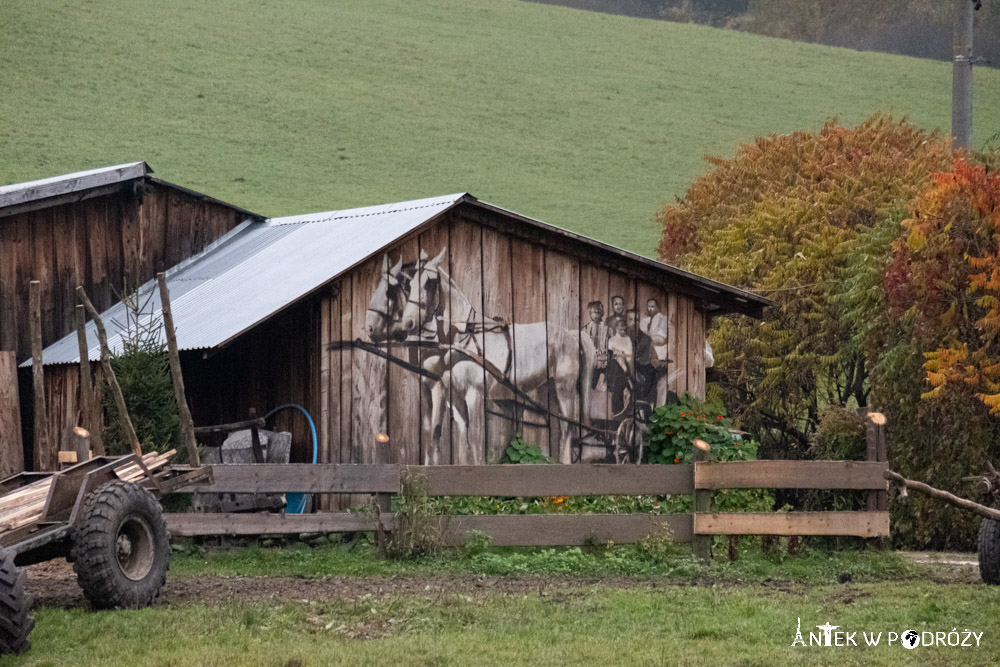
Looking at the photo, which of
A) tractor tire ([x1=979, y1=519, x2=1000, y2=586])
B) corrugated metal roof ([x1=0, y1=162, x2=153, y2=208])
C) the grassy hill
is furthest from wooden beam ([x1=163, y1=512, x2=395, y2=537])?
the grassy hill

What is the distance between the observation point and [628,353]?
17.8m

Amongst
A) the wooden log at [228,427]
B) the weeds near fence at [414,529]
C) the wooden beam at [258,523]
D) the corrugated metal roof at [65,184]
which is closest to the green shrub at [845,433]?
the wooden log at [228,427]

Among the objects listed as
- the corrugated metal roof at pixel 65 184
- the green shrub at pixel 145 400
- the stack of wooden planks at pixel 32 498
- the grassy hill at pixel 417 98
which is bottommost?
the stack of wooden planks at pixel 32 498

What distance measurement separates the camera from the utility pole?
32.2m

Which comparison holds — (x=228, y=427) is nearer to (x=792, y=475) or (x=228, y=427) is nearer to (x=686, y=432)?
(x=686, y=432)

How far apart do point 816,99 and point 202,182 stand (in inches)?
1514

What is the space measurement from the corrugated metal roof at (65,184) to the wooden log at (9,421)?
2390 millimetres

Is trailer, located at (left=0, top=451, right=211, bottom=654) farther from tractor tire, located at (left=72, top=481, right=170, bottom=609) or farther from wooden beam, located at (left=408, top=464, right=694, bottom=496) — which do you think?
wooden beam, located at (left=408, top=464, right=694, bottom=496)

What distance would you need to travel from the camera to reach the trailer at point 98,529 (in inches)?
404

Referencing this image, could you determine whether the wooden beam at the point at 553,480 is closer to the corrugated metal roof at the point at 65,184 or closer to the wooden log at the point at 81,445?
the wooden log at the point at 81,445

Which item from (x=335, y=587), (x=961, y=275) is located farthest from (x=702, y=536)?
(x=961, y=275)

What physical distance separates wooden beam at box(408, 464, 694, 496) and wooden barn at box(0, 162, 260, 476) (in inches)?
271

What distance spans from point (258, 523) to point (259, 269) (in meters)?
5.95

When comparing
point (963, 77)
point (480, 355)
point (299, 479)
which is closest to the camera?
point (299, 479)
